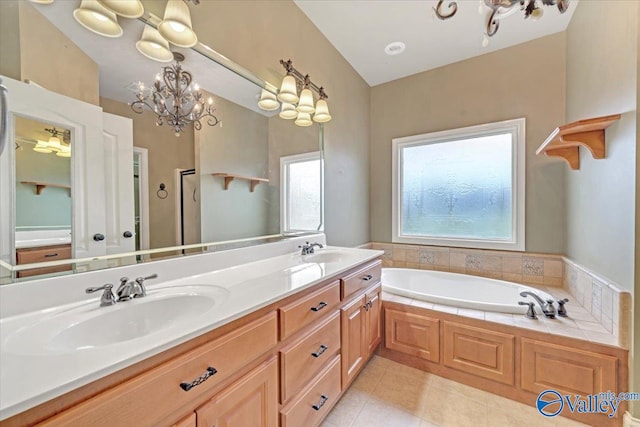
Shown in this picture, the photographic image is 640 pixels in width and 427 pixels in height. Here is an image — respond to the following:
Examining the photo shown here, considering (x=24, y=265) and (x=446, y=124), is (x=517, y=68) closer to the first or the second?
(x=446, y=124)

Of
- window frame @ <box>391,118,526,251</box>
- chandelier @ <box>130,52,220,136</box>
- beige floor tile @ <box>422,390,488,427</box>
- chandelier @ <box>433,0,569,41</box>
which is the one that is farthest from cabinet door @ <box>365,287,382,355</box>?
chandelier @ <box>433,0,569,41</box>

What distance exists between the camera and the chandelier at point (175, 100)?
1185 mm

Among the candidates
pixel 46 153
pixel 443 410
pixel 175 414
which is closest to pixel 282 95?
pixel 46 153

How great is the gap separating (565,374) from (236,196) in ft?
7.31

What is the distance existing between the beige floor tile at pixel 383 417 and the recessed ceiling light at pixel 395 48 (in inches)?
117

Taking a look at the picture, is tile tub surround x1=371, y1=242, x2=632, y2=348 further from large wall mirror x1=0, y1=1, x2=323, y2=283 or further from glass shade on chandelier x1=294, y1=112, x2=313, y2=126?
large wall mirror x1=0, y1=1, x2=323, y2=283

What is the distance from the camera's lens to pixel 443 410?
5.24 ft

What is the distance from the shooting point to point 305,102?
206 centimetres

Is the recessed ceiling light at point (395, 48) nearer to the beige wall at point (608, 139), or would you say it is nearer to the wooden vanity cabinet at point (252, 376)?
the beige wall at point (608, 139)

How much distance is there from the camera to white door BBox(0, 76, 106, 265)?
844mm

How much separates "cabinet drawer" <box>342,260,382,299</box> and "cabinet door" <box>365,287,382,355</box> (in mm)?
97

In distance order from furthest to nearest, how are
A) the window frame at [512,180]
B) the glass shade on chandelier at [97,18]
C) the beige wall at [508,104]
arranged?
the window frame at [512,180]
the beige wall at [508,104]
the glass shade on chandelier at [97,18]

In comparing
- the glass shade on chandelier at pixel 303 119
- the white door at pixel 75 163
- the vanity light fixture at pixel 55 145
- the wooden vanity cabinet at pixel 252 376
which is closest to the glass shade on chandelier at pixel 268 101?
the glass shade on chandelier at pixel 303 119

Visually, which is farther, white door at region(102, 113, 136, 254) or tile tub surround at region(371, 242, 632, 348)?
tile tub surround at region(371, 242, 632, 348)
